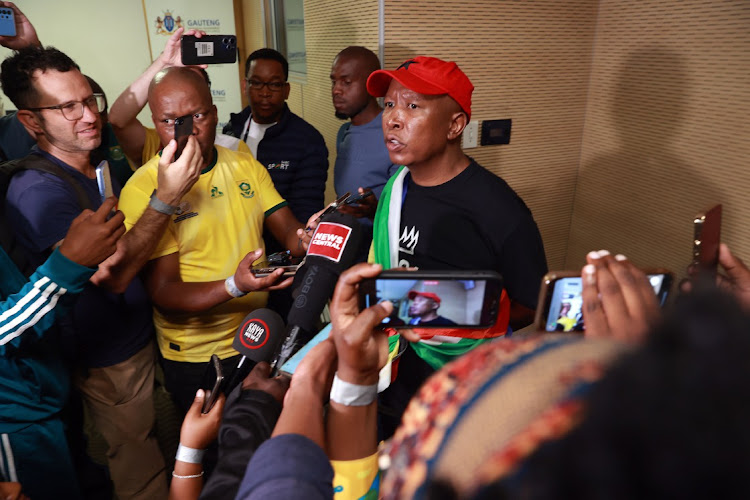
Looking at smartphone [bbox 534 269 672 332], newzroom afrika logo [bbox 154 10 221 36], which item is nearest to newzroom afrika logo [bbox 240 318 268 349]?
smartphone [bbox 534 269 672 332]

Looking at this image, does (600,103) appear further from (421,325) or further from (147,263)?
(147,263)

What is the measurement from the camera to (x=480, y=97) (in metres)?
2.31

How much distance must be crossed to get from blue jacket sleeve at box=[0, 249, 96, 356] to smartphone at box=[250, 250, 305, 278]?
45cm

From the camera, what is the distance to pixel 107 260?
56.4 inches

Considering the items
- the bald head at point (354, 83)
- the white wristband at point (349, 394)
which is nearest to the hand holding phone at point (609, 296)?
the white wristband at point (349, 394)

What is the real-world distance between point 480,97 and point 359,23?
2.32 ft

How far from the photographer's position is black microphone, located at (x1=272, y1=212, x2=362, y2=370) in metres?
1.05

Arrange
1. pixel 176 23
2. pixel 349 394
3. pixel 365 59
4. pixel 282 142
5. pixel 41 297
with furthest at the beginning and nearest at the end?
pixel 176 23 < pixel 282 142 < pixel 365 59 < pixel 41 297 < pixel 349 394

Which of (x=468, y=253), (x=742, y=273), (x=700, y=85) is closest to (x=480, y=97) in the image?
(x=700, y=85)

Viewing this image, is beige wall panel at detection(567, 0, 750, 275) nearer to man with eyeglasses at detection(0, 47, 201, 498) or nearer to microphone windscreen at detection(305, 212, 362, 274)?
microphone windscreen at detection(305, 212, 362, 274)

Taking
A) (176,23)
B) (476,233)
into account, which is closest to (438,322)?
(476,233)


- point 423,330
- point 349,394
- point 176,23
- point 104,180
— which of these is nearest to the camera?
point 349,394

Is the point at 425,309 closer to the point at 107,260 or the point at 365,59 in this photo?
the point at 107,260

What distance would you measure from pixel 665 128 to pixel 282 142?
187cm
